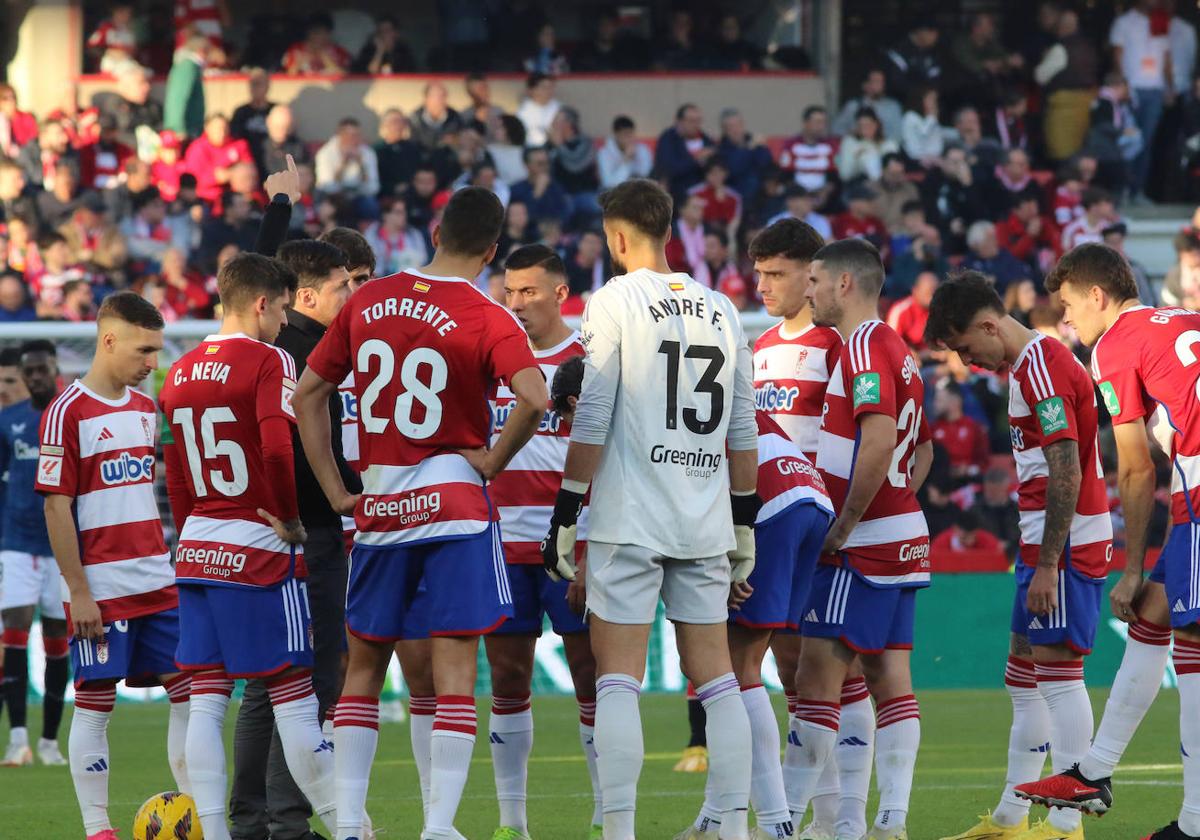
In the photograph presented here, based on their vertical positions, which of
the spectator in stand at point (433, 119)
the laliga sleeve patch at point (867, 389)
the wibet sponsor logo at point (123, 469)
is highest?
the spectator in stand at point (433, 119)

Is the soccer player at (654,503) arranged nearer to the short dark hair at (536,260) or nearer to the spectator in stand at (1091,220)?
the short dark hair at (536,260)

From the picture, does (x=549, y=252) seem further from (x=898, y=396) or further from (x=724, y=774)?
(x=724, y=774)

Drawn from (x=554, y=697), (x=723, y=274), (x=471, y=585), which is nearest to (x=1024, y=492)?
(x=471, y=585)

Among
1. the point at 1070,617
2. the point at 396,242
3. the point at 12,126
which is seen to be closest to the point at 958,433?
the point at 396,242

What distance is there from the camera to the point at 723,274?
20078 millimetres

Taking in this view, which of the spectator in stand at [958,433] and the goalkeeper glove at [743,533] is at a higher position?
the goalkeeper glove at [743,533]

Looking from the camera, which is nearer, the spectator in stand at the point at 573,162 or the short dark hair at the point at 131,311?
the short dark hair at the point at 131,311

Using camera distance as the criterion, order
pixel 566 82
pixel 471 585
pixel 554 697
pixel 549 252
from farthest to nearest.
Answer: pixel 566 82, pixel 554 697, pixel 549 252, pixel 471 585

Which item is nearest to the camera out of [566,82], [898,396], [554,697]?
[898,396]

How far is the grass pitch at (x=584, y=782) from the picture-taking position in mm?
8734

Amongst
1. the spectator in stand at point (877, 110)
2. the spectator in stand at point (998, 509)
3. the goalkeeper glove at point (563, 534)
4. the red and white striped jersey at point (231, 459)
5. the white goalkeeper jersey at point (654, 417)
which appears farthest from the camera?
the spectator in stand at point (877, 110)

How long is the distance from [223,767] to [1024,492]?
12.3 feet

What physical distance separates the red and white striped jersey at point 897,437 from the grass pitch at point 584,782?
1.34 metres

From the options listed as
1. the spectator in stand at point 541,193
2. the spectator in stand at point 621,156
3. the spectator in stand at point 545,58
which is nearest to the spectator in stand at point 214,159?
the spectator in stand at point 541,193
